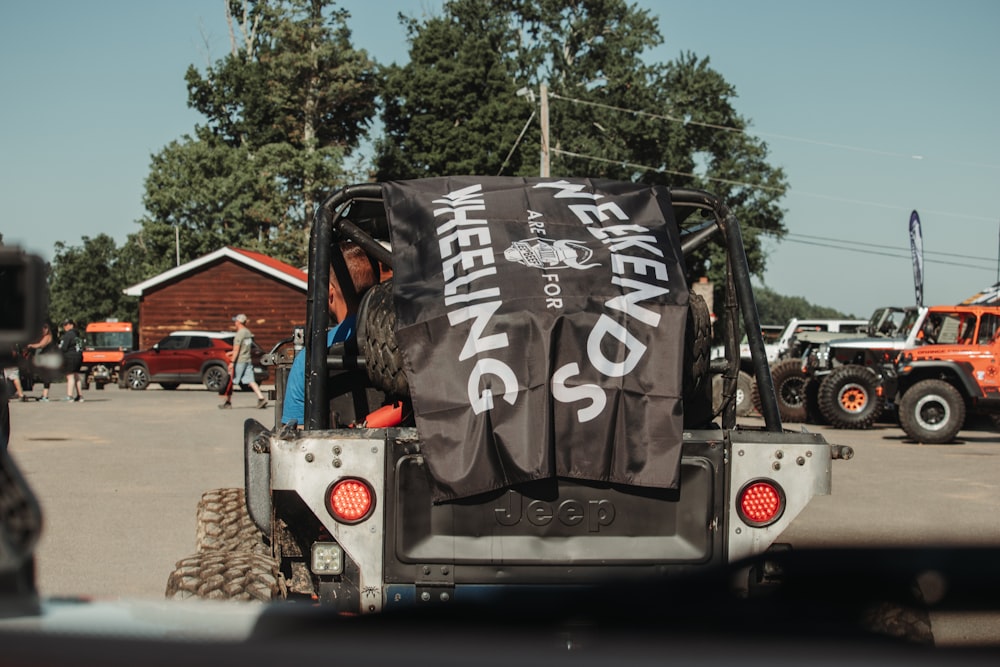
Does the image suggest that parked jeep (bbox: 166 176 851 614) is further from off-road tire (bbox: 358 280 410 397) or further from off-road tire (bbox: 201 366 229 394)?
off-road tire (bbox: 201 366 229 394)

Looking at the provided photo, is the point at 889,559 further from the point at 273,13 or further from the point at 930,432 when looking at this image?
the point at 273,13

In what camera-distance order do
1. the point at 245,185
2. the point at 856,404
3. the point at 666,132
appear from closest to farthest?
the point at 856,404 < the point at 666,132 < the point at 245,185

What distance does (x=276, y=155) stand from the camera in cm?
6216

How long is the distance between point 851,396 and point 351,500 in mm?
17275

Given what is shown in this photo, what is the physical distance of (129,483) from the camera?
12062mm

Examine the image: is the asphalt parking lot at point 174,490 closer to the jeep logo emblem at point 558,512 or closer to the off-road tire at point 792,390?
the off-road tire at point 792,390

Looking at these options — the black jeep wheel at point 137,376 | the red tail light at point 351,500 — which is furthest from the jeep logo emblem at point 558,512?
the black jeep wheel at point 137,376

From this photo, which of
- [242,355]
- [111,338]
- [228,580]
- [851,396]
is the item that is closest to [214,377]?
[242,355]

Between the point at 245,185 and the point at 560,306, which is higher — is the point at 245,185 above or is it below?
above

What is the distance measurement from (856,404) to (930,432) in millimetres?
1562

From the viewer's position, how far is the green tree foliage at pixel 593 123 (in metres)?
57.1

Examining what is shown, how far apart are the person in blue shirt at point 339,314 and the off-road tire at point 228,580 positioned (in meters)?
0.60

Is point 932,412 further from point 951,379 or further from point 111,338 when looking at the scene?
point 111,338

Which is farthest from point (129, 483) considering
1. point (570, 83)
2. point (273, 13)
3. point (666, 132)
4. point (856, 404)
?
point (273, 13)
